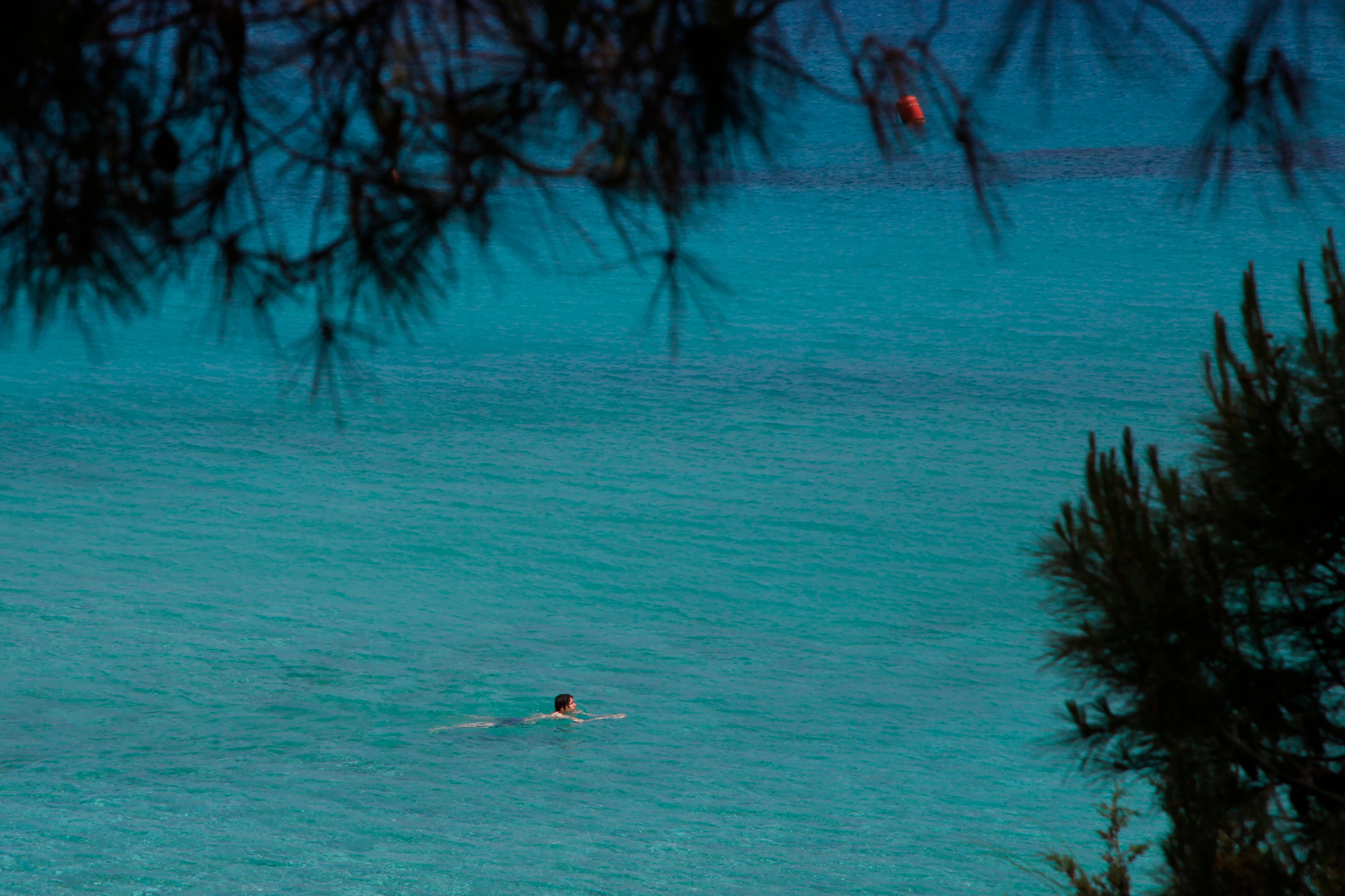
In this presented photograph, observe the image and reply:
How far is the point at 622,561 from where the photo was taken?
905 cm


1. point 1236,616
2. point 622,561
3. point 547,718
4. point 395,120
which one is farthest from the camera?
point 622,561

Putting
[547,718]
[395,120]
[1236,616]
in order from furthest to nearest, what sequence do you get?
[547,718]
[1236,616]
[395,120]

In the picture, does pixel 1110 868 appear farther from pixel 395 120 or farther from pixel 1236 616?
pixel 395 120

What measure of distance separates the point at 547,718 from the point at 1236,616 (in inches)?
208

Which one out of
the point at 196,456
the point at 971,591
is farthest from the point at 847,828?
the point at 196,456

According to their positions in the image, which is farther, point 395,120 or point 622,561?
point 622,561

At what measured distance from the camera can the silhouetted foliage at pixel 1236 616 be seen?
6.82 feet

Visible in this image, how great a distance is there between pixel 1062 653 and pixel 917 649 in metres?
5.86

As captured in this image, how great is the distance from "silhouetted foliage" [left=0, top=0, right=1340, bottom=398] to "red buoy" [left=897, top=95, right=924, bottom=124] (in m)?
0.01

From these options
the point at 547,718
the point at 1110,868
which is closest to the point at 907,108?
the point at 1110,868

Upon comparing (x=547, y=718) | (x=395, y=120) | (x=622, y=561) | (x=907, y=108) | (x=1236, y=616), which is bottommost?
(x=547, y=718)

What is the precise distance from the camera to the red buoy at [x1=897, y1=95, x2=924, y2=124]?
154cm

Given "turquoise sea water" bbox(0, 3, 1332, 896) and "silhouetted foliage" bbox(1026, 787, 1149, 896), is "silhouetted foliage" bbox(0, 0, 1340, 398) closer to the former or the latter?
"silhouetted foliage" bbox(1026, 787, 1149, 896)

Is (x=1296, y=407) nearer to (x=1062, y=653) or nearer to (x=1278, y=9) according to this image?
(x=1062, y=653)
